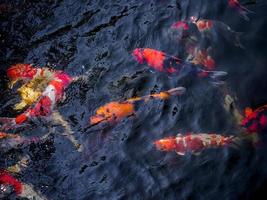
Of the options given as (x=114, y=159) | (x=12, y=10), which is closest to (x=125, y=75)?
(x=114, y=159)

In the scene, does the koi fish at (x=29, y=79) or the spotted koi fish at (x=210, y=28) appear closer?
the koi fish at (x=29, y=79)

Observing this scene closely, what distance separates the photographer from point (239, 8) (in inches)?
277

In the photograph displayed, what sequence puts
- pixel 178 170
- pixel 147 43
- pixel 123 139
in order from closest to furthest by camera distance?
pixel 178 170 → pixel 123 139 → pixel 147 43

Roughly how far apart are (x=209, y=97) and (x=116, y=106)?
147cm

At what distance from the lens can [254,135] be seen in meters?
5.38

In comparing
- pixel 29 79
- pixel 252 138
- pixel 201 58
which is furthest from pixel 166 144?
pixel 29 79

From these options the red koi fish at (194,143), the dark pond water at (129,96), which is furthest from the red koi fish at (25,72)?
the red koi fish at (194,143)

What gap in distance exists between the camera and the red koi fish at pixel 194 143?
17.9ft

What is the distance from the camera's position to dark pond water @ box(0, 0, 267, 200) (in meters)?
5.31

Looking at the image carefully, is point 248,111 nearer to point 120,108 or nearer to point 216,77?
point 216,77

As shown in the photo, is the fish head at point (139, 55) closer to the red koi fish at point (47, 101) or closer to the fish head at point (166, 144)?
the red koi fish at point (47, 101)

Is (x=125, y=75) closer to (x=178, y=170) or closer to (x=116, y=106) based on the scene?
(x=116, y=106)

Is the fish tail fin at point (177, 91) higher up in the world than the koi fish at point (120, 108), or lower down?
higher up

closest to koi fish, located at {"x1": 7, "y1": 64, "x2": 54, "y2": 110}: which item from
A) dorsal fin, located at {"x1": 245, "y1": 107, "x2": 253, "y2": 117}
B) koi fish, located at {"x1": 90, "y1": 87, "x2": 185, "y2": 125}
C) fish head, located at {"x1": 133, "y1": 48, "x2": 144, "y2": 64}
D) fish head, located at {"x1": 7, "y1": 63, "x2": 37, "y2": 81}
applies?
fish head, located at {"x1": 7, "y1": 63, "x2": 37, "y2": 81}
